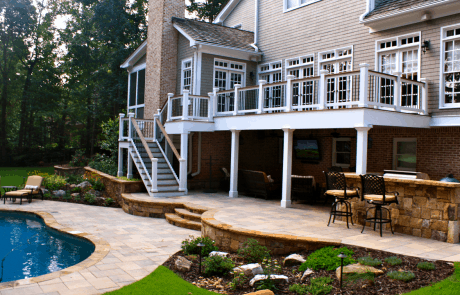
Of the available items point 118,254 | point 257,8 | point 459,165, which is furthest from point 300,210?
point 257,8

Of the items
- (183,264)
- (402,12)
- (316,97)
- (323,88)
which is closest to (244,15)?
(316,97)

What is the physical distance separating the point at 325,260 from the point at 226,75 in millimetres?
11053

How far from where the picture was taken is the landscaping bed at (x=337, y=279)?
17.1 ft

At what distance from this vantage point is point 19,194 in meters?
13.8

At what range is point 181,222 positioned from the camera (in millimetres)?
10297

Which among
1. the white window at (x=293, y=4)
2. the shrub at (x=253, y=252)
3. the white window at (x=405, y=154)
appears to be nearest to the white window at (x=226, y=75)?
the white window at (x=293, y=4)

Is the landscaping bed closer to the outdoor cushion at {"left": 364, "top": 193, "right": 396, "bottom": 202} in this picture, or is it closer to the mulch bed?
the mulch bed

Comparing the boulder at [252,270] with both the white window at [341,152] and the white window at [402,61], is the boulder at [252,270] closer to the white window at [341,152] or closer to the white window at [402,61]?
the white window at [402,61]

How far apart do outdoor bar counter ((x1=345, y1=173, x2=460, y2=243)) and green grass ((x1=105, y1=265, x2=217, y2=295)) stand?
4650 mm

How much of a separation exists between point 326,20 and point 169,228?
9315mm

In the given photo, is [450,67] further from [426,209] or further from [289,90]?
[426,209]

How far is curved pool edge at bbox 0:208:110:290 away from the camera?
5.65 metres

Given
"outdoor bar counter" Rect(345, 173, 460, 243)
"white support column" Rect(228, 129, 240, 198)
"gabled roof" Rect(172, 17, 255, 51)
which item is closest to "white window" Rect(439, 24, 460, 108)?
"outdoor bar counter" Rect(345, 173, 460, 243)

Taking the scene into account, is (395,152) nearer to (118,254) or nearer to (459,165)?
(459,165)
